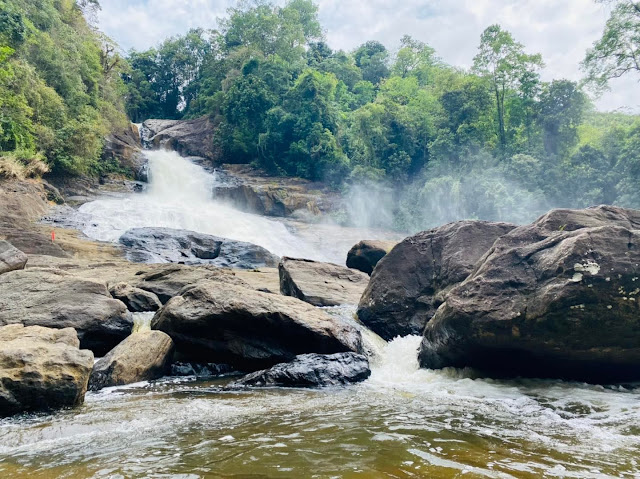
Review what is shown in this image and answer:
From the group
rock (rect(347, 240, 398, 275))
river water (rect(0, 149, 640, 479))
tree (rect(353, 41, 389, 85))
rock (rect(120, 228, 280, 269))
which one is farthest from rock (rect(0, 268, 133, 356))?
tree (rect(353, 41, 389, 85))

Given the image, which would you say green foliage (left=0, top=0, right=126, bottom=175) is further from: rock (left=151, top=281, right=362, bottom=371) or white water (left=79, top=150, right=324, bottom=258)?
rock (left=151, top=281, right=362, bottom=371)

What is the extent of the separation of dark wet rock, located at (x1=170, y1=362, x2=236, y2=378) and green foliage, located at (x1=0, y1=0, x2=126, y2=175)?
16.9m

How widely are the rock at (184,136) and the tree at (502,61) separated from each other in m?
23.8

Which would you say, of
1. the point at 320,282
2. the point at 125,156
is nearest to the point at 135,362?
the point at 320,282

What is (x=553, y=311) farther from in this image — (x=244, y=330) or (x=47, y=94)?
(x=47, y=94)

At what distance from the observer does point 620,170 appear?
28750 millimetres

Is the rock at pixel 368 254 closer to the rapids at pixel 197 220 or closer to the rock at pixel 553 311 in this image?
the rapids at pixel 197 220

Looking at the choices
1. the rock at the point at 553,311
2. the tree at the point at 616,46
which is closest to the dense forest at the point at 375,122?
the tree at the point at 616,46

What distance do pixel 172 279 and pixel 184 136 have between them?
1277 inches

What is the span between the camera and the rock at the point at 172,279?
11672 mm

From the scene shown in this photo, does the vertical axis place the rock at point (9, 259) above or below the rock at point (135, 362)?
above

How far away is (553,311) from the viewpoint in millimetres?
5895

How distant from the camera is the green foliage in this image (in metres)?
20.9

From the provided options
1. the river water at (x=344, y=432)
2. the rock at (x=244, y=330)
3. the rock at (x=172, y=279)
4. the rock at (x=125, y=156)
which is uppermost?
the rock at (x=125, y=156)
